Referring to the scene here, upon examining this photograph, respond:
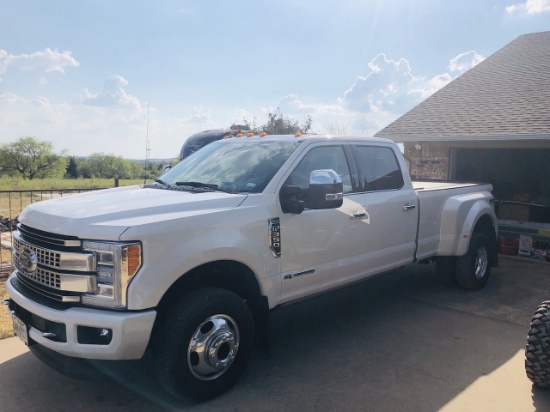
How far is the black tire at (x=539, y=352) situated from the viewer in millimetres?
3547

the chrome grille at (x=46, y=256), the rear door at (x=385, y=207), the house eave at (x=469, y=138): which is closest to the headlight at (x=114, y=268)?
the chrome grille at (x=46, y=256)

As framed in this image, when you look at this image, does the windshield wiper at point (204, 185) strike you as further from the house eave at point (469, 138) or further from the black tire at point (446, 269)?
the house eave at point (469, 138)

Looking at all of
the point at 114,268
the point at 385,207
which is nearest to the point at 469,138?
the point at 385,207

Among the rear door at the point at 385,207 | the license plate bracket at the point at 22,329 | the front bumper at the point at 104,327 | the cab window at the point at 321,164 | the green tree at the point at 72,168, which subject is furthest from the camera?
the green tree at the point at 72,168

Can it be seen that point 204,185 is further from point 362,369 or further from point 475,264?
point 475,264

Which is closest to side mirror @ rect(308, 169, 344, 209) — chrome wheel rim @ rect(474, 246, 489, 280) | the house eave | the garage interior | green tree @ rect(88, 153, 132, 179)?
chrome wheel rim @ rect(474, 246, 489, 280)

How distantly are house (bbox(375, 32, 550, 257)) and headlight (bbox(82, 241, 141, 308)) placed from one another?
289 inches

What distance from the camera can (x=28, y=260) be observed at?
3.34m

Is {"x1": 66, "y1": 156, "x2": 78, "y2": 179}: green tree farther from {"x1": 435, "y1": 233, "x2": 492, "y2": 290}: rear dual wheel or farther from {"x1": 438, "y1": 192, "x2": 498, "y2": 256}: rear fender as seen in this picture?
{"x1": 438, "y1": 192, "x2": 498, "y2": 256}: rear fender

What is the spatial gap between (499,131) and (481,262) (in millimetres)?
3615

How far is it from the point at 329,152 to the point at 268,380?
215 centimetres

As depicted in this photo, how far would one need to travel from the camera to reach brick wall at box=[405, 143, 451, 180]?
10445mm

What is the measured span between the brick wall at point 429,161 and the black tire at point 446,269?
4337mm

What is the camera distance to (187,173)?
4.56m
